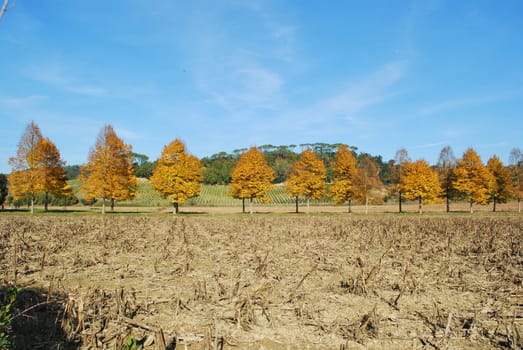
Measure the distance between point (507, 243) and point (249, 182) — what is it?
3806 centimetres

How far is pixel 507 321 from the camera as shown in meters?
6.18

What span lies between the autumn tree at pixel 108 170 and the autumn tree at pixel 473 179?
50.9 metres

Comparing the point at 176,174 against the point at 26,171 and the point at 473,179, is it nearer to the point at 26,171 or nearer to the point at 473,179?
the point at 26,171

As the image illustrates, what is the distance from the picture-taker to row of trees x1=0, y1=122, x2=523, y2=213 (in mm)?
45625

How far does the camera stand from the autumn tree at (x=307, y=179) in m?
53.9

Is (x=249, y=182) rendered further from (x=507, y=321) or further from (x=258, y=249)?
(x=507, y=321)

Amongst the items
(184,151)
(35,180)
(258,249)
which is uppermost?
(184,151)

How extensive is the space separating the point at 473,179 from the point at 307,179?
1071 inches

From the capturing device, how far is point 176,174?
162ft

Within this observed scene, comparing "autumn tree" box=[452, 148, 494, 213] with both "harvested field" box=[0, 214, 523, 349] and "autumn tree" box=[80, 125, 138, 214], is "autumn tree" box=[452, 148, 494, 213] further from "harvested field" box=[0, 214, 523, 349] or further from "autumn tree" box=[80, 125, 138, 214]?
"autumn tree" box=[80, 125, 138, 214]

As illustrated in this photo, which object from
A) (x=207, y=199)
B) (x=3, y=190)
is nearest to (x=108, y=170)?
(x=3, y=190)

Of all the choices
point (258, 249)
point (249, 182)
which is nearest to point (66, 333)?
point (258, 249)

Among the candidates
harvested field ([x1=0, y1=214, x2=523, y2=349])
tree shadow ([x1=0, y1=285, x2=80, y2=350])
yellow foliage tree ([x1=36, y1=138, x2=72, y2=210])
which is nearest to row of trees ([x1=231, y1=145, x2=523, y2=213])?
yellow foliage tree ([x1=36, y1=138, x2=72, y2=210])

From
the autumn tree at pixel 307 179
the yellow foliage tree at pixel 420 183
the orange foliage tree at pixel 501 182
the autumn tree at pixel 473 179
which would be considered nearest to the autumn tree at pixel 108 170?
the autumn tree at pixel 307 179
